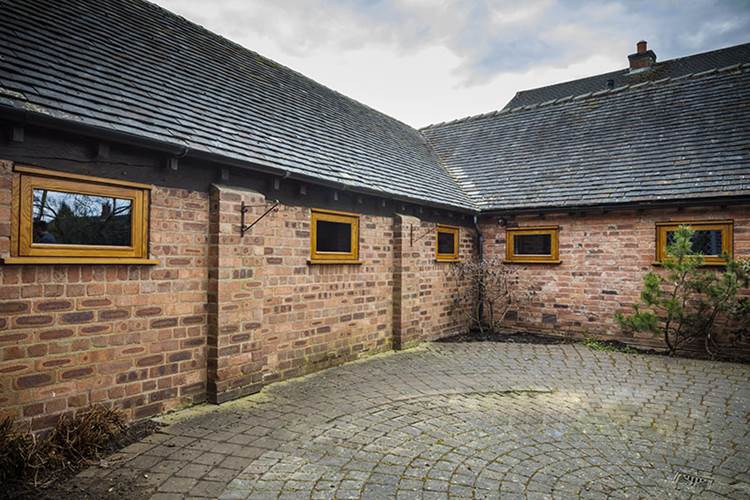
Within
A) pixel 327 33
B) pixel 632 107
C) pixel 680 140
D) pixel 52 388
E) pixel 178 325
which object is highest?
pixel 327 33

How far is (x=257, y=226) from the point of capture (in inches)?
236

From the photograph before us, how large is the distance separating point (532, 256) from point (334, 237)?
5.72m

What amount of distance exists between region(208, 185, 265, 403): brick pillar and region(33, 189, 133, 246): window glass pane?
1060mm

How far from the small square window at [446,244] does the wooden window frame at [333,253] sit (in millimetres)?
2894

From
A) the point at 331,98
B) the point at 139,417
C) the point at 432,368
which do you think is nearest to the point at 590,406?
the point at 432,368

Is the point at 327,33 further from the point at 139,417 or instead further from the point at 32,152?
the point at 139,417

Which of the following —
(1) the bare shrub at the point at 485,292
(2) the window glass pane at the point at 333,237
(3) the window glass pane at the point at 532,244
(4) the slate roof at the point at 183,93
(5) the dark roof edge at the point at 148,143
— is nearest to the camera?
(5) the dark roof edge at the point at 148,143

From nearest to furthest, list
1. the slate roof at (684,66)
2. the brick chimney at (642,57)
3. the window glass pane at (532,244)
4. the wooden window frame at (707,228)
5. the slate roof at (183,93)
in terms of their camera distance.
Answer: the slate roof at (183,93) → the wooden window frame at (707,228) → the window glass pane at (532,244) → the slate roof at (684,66) → the brick chimney at (642,57)

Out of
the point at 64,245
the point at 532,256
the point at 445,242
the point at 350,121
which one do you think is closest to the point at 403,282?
the point at 445,242

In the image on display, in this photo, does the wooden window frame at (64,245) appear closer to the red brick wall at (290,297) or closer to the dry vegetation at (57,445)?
the red brick wall at (290,297)

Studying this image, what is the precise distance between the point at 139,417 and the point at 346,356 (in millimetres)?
3679

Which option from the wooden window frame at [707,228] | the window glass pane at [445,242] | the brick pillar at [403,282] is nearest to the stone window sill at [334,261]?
the brick pillar at [403,282]

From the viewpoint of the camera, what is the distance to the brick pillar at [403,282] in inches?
352

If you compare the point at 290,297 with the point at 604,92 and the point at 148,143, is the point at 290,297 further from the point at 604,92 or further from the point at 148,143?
the point at 604,92
